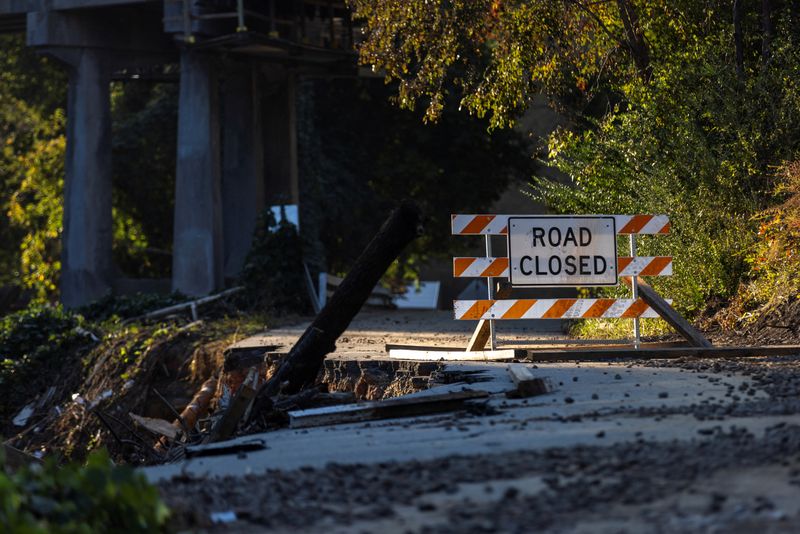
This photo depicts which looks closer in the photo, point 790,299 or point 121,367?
point 790,299

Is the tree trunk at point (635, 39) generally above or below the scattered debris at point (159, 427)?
above

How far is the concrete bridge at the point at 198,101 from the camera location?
28.9m

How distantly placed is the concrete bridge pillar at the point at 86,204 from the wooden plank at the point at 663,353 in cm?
1846

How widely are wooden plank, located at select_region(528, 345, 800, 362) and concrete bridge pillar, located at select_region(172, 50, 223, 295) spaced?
1611 cm

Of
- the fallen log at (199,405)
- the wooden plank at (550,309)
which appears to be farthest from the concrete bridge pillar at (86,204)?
the wooden plank at (550,309)

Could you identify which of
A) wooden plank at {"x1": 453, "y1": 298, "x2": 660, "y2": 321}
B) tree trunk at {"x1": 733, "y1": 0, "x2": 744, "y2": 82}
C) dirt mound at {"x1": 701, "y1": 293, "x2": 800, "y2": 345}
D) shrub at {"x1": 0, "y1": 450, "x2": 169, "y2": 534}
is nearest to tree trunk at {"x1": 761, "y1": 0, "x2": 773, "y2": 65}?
tree trunk at {"x1": 733, "y1": 0, "x2": 744, "y2": 82}

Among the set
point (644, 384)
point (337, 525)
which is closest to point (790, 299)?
point (644, 384)

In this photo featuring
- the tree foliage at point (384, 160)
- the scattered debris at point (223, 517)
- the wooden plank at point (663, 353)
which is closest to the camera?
the scattered debris at point (223, 517)

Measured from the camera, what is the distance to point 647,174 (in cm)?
1911

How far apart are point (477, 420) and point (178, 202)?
20.8 metres

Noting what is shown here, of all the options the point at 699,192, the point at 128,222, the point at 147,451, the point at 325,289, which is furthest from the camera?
the point at 128,222

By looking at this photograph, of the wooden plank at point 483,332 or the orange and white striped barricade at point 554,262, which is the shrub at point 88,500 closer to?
the orange and white striped barricade at point 554,262

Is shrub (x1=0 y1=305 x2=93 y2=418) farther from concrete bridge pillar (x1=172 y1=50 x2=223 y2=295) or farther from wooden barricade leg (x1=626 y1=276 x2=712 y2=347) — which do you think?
wooden barricade leg (x1=626 y1=276 x2=712 y2=347)

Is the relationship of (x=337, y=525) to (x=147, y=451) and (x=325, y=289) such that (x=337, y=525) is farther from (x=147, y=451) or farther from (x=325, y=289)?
(x=325, y=289)
